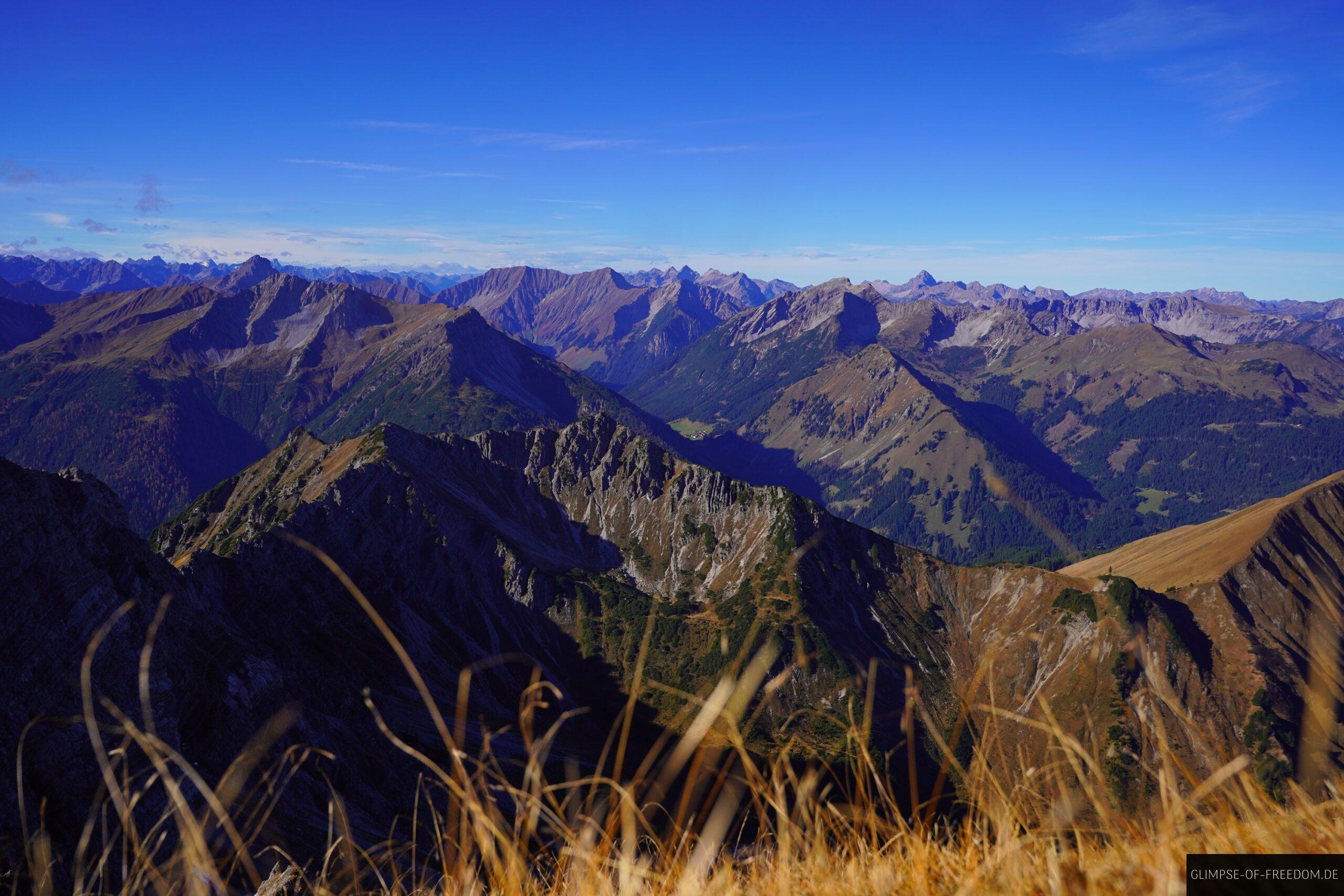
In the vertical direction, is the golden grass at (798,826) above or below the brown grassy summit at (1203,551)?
above

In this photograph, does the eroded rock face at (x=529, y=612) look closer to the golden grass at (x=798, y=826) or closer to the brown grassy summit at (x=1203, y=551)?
the brown grassy summit at (x=1203, y=551)

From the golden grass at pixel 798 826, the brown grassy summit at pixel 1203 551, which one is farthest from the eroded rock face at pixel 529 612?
the golden grass at pixel 798 826

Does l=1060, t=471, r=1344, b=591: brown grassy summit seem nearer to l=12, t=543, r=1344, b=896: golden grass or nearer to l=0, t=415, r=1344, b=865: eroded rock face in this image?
l=0, t=415, r=1344, b=865: eroded rock face

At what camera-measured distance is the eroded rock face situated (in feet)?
145

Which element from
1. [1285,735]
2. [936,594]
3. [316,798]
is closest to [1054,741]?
[316,798]

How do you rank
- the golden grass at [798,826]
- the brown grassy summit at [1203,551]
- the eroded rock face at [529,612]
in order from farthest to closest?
the brown grassy summit at [1203,551]
the eroded rock face at [529,612]
the golden grass at [798,826]

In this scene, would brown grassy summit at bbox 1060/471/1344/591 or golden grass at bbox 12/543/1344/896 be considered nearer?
golden grass at bbox 12/543/1344/896

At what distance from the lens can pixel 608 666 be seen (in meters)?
142

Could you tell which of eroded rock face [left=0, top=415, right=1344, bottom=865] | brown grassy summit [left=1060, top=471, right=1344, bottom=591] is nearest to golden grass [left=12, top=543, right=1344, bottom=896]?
eroded rock face [left=0, top=415, right=1344, bottom=865]

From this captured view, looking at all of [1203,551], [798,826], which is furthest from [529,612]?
[1203,551]

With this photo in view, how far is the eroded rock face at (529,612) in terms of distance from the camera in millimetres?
44094

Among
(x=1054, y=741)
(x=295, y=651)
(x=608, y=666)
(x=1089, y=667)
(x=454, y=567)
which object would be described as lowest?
(x=608, y=666)

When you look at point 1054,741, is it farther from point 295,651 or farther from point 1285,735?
point 1285,735

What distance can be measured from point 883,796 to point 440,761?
66.8 meters
